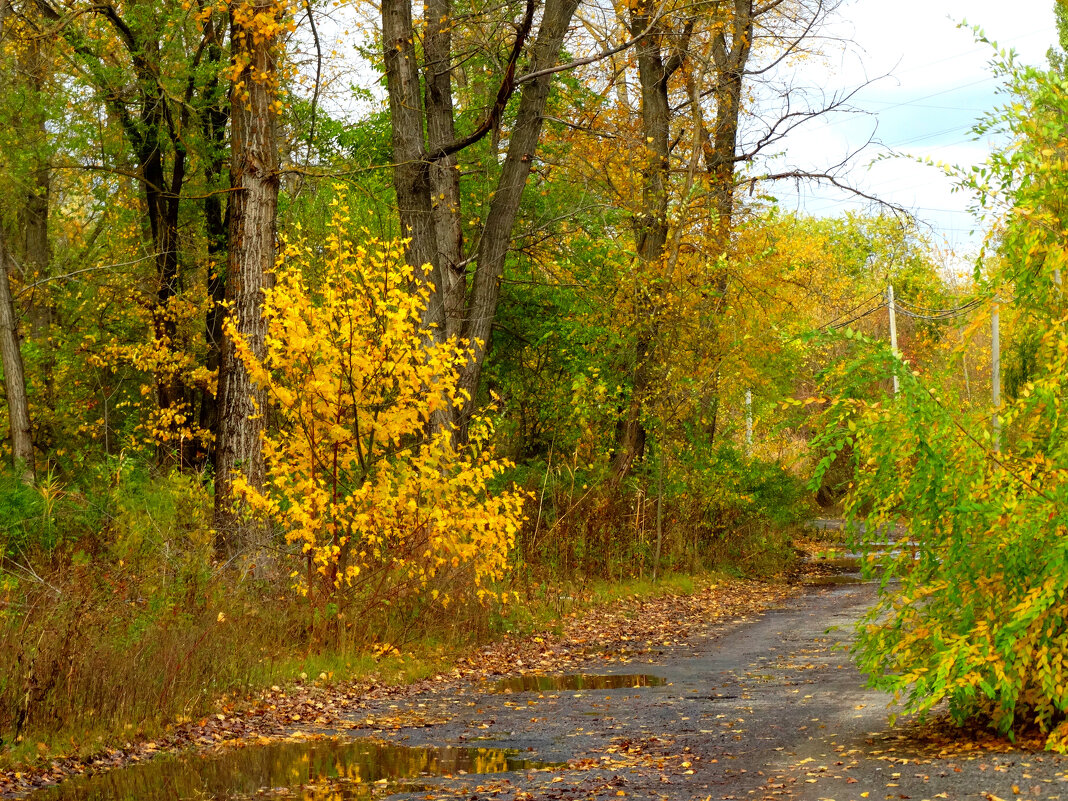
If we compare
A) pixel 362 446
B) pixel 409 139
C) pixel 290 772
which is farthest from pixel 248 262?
pixel 290 772

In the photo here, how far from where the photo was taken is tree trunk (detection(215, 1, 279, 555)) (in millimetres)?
13586

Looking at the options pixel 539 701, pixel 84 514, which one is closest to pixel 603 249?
pixel 84 514

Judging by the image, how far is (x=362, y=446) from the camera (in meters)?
12.2

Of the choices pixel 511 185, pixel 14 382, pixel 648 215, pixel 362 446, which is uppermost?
pixel 648 215

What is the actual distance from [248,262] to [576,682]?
20.6ft

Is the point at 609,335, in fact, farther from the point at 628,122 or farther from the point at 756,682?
the point at 756,682

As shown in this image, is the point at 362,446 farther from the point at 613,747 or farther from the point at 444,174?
the point at 444,174

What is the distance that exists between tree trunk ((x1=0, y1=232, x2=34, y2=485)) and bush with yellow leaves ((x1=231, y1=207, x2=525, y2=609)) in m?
5.79

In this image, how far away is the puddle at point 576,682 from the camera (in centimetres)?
1120

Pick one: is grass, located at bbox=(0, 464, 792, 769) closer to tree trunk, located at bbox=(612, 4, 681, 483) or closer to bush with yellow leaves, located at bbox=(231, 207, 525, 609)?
bush with yellow leaves, located at bbox=(231, 207, 525, 609)

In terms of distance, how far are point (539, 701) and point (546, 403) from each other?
37.7 feet

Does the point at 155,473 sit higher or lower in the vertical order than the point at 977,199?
lower

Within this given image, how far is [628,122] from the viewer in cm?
2428

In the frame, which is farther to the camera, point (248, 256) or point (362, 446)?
point (248, 256)
